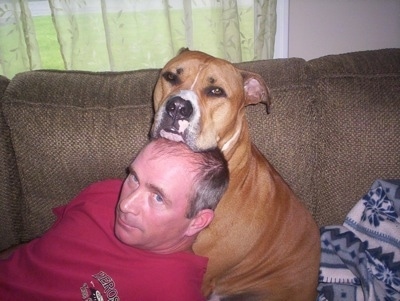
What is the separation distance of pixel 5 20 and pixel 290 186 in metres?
2.47

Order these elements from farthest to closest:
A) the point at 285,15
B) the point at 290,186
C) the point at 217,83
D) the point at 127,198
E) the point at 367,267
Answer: the point at 285,15
the point at 290,186
the point at 367,267
the point at 217,83
the point at 127,198

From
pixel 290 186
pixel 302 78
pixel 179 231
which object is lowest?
pixel 290 186

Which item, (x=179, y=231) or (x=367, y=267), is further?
(x=367, y=267)

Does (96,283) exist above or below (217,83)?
below

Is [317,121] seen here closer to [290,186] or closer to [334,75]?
[334,75]

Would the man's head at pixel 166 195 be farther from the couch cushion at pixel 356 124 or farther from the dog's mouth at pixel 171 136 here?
the couch cushion at pixel 356 124

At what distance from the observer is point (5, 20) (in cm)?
268

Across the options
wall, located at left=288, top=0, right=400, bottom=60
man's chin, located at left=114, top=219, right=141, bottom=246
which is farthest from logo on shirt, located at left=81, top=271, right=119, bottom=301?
wall, located at left=288, top=0, right=400, bottom=60

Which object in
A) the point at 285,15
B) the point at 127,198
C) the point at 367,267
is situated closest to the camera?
the point at 127,198

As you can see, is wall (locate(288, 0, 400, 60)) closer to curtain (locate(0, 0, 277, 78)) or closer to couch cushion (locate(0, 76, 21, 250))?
curtain (locate(0, 0, 277, 78))

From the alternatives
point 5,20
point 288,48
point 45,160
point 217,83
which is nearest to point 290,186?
point 217,83

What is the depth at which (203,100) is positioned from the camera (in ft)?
5.59

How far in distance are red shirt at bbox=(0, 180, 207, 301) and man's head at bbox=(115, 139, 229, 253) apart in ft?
0.29

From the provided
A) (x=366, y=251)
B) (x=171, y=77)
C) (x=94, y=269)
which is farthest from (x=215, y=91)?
(x=366, y=251)
